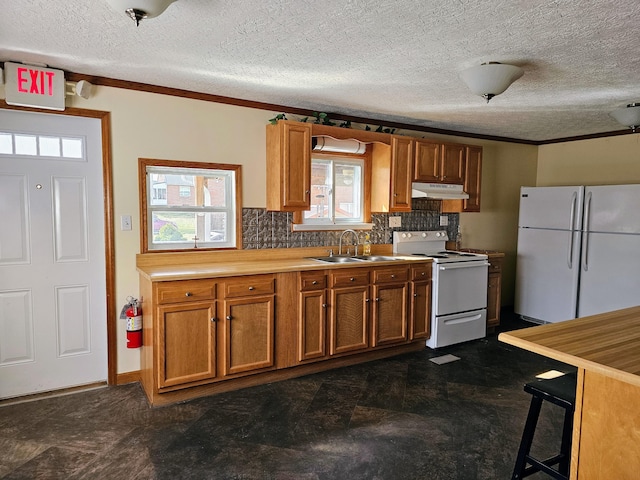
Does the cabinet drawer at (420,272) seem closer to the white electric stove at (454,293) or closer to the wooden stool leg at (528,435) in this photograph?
the white electric stove at (454,293)

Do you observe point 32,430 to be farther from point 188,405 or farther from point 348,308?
point 348,308

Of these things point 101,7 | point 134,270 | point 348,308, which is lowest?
point 348,308

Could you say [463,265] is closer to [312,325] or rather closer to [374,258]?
[374,258]

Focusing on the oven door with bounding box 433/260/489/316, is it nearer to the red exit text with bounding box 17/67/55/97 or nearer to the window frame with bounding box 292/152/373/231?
the window frame with bounding box 292/152/373/231

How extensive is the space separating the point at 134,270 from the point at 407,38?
2.48m

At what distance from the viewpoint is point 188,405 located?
287 centimetres

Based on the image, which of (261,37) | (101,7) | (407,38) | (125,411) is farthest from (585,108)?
(125,411)

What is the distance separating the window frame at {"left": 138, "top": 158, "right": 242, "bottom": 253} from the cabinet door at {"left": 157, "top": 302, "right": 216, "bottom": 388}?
2.24 feet

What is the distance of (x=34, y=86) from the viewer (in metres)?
2.73

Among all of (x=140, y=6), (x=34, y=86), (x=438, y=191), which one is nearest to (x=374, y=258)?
(x=438, y=191)

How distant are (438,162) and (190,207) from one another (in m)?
2.52

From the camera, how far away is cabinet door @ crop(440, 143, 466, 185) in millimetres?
4377

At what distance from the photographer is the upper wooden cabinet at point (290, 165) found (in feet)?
11.4

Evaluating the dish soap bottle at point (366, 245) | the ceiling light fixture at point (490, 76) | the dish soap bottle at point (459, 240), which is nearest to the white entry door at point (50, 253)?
the dish soap bottle at point (366, 245)
